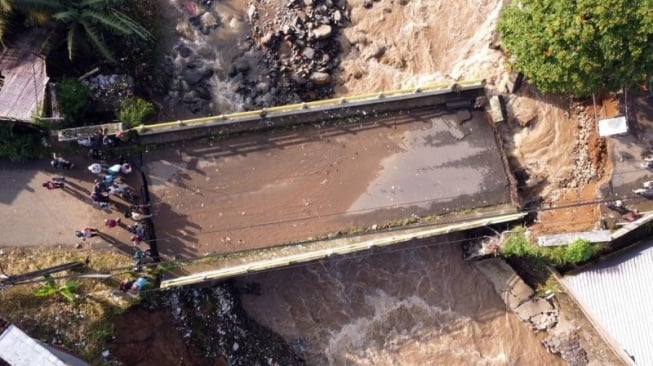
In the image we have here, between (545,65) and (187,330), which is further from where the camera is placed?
(187,330)

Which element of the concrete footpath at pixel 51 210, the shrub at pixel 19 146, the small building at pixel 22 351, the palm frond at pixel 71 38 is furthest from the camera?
the concrete footpath at pixel 51 210

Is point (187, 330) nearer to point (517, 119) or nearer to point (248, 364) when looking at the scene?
point (248, 364)

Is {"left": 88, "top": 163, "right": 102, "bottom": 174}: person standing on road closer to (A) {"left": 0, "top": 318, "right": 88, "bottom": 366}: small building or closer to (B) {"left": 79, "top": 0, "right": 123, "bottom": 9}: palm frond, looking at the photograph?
(B) {"left": 79, "top": 0, "right": 123, "bottom": 9}: palm frond

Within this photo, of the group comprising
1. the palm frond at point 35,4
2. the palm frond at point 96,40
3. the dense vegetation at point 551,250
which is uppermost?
the palm frond at point 35,4

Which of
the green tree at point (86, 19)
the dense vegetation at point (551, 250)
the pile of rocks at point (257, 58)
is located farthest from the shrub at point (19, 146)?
the dense vegetation at point (551, 250)

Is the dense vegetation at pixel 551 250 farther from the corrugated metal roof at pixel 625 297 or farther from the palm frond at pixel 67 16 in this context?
the palm frond at pixel 67 16

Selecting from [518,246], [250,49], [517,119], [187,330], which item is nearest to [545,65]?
[517,119]

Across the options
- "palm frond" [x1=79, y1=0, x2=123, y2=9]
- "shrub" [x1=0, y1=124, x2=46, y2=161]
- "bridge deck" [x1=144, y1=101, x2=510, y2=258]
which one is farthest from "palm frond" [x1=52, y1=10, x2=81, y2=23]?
"bridge deck" [x1=144, y1=101, x2=510, y2=258]
